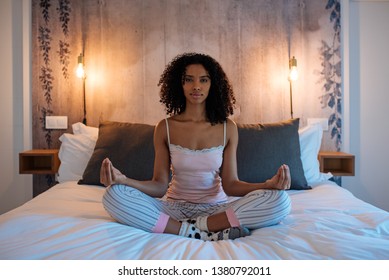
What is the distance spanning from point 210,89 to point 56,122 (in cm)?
133

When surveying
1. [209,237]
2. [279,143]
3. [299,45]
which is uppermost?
[299,45]

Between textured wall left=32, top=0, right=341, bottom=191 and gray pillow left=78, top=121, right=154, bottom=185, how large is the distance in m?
0.47

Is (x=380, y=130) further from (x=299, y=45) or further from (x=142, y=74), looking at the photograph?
(x=142, y=74)

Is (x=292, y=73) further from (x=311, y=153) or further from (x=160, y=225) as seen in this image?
(x=160, y=225)

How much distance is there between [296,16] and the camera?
2.38 meters

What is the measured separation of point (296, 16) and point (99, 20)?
1378 mm

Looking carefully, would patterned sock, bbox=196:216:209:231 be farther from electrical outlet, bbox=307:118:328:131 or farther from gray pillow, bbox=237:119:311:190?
electrical outlet, bbox=307:118:328:131

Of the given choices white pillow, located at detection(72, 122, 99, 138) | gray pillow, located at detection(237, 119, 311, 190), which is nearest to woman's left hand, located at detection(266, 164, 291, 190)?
gray pillow, located at detection(237, 119, 311, 190)

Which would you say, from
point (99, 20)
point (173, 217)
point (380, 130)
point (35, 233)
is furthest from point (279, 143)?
point (99, 20)

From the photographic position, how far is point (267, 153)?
1807mm

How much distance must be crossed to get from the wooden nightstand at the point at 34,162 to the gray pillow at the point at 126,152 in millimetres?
449

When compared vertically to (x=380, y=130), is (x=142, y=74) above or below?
above

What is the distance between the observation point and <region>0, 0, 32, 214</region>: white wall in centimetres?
239

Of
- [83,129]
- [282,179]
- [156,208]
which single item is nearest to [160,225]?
[156,208]
